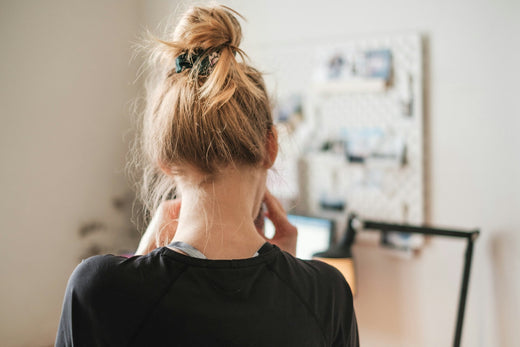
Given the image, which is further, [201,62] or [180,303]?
[201,62]

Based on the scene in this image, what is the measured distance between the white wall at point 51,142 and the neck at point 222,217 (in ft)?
3.62

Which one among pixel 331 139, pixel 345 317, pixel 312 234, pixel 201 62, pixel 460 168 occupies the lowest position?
pixel 312 234

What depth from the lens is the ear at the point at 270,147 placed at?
696 millimetres

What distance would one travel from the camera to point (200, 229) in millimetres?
606

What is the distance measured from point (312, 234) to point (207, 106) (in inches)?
43.7

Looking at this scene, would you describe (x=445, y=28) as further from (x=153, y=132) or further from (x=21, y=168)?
(x=21, y=168)

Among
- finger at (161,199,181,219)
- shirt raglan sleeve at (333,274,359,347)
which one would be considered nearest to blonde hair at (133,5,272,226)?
finger at (161,199,181,219)

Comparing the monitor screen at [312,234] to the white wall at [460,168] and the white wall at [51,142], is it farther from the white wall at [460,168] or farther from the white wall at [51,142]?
the white wall at [51,142]

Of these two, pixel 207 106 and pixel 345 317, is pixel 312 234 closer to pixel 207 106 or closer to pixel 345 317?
pixel 345 317

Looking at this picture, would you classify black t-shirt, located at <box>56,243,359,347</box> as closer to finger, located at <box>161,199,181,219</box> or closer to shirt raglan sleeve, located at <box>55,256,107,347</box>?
shirt raglan sleeve, located at <box>55,256,107,347</box>

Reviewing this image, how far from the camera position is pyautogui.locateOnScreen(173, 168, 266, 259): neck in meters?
0.59

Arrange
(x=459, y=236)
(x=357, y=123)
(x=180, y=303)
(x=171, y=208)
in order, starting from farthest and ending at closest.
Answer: (x=357, y=123)
(x=459, y=236)
(x=171, y=208)
(x=180, y=303)

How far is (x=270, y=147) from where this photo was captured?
2.31ft

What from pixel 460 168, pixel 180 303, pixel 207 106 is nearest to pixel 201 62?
pixel 207 106
